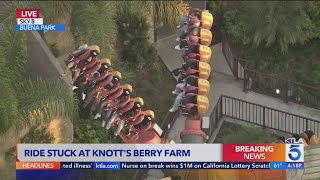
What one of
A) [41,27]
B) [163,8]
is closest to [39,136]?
[41,27]

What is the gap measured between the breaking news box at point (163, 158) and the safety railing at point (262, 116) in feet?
9.98

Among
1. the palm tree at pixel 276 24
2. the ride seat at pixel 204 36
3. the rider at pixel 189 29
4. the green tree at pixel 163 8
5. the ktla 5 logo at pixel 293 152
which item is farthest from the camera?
the palm tree at pixel 276 24

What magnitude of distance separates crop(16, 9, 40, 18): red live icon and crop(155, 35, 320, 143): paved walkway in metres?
3.88

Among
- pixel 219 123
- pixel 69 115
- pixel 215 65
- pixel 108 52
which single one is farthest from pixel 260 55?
pixel 69 115

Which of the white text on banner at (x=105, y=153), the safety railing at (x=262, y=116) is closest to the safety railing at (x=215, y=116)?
the safety railing at (x=262, y=116)

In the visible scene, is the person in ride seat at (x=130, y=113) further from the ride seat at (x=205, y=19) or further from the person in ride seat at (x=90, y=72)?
the ride seat at (x=205, y=19)

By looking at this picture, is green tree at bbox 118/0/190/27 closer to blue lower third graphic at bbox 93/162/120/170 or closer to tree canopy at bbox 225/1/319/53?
tree canopy at bbox 225/1/319/53

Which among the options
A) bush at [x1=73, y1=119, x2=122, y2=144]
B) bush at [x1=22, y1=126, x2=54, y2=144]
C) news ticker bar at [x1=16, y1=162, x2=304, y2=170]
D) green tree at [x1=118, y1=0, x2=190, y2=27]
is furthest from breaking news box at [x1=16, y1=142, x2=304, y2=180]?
green tree at [x1=118, y1=0, x2=190, y2=27]

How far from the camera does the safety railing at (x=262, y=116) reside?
72.6 feet

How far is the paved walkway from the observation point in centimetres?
2244

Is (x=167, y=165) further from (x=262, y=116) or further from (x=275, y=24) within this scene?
(x=275, y=24)

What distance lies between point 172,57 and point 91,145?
5.39m

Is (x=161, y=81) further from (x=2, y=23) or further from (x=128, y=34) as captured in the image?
(x=2, y=23)

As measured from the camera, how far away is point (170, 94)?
22.6 metres
